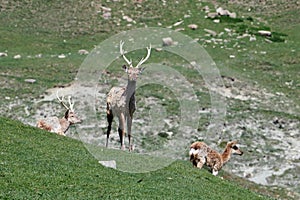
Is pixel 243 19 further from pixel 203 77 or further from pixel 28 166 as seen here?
pixel 28 166

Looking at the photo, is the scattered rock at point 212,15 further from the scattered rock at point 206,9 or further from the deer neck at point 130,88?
the deer neck at point 130,88

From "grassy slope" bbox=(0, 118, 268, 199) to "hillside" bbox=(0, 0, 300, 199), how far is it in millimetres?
112

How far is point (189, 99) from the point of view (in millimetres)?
30766

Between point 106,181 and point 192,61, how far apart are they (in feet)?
78.9

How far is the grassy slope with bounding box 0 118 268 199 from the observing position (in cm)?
1335

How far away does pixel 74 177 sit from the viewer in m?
14.6

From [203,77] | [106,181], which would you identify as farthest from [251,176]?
[203,77]

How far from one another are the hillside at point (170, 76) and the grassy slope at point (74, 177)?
112 millimetres

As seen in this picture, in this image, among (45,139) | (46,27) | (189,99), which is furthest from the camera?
(46,27)

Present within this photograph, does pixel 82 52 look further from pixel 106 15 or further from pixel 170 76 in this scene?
pixel 170 76

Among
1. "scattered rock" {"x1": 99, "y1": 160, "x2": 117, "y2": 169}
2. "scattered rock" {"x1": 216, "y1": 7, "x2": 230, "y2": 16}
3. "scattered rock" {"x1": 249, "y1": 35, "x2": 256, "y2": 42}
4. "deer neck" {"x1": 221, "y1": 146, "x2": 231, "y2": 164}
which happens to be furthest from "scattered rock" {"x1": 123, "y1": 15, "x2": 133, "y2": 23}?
"scattered rock" {"x1": 99, "y1": 160, "x2": 117, "y2": 169}

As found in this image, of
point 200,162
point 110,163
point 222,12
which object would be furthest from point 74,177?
point 222,12

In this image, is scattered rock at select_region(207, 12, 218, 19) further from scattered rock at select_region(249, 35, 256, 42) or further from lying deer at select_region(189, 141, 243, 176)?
lying deer at select_region(189, 141, 243, 176)

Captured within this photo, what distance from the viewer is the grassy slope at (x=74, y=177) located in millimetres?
13352
